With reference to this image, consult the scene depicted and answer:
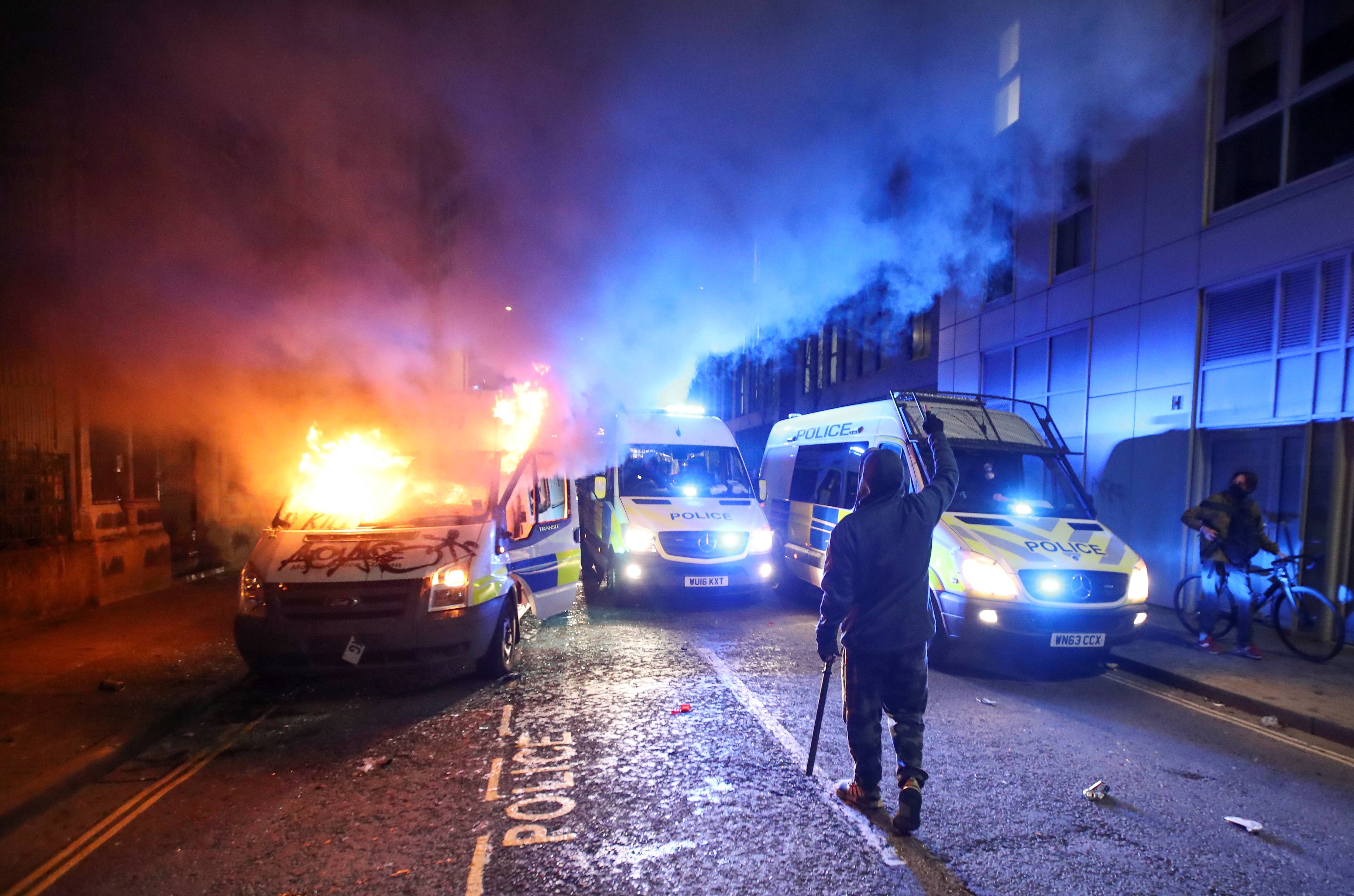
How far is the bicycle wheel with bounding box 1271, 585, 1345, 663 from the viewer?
6.33 metres

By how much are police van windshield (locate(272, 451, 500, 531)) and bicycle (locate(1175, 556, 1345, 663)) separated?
23.5 feet

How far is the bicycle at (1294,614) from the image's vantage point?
639 centimetres

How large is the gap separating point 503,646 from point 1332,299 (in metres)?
8.94

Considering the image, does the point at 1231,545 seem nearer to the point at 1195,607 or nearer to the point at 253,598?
the point at 1195,607

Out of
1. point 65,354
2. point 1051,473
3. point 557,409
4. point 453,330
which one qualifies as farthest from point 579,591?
point 65,354

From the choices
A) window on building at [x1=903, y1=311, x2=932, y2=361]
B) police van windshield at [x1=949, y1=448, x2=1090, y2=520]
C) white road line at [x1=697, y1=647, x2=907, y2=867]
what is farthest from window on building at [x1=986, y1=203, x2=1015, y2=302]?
white road line at [x1=697, y1=647, x2=907, y2=867]

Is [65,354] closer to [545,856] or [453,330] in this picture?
[453,330]

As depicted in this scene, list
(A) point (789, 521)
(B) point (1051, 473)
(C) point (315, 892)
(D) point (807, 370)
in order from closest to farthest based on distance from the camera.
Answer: (C) point (315, 892) < (B) point (1051, 473) < (A) point (789, 521) < (D) point (807, 370)

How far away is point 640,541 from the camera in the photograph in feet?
26.6

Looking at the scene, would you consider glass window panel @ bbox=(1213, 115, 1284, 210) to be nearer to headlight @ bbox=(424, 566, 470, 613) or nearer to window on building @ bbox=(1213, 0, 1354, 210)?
window on building @ bbox=(1213, 0, 1354, 210)

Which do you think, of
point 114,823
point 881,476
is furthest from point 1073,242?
point 114,823

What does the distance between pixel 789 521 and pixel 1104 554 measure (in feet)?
13.4

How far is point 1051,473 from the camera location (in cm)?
708

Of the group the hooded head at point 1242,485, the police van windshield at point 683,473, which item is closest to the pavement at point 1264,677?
the hooded head at point 1242,485
